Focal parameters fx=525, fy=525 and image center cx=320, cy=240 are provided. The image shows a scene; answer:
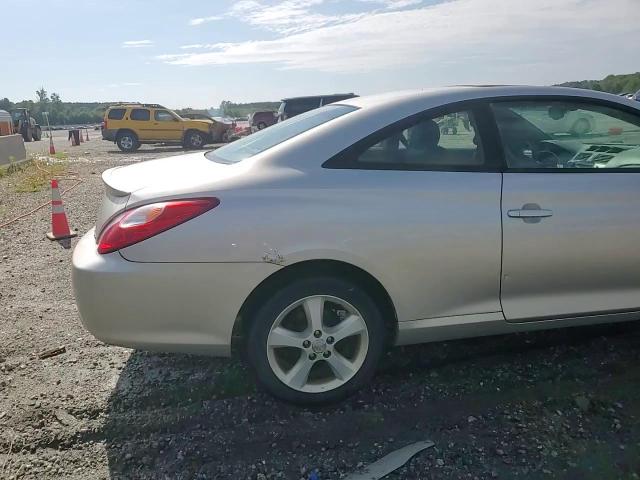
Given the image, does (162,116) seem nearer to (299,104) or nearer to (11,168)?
(299,104)

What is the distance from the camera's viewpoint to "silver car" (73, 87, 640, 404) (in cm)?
244

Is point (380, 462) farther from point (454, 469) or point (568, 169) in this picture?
point (568, 169)

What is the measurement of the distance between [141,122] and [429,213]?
21655 millimetres

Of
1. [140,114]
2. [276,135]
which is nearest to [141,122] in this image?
[140,114]

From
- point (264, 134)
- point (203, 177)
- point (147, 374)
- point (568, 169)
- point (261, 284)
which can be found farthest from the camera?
point (264, 134)

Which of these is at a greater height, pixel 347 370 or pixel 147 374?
pixel 347 370

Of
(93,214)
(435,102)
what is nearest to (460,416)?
(435,102)

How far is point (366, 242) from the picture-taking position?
8.22 ft

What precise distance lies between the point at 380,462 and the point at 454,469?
317 mm

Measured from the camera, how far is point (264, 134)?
3.32m

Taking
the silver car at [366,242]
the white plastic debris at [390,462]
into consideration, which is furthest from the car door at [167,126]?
the white plastic debris at [390,462]

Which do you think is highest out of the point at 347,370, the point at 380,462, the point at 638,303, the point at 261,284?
the point at 261,284

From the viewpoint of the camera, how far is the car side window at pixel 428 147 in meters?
2.66

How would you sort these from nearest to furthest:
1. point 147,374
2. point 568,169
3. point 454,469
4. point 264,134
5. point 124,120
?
1. point 454,469
2. point 568,169
3. point 147,374
4. point 264,134
5. point 124,120
